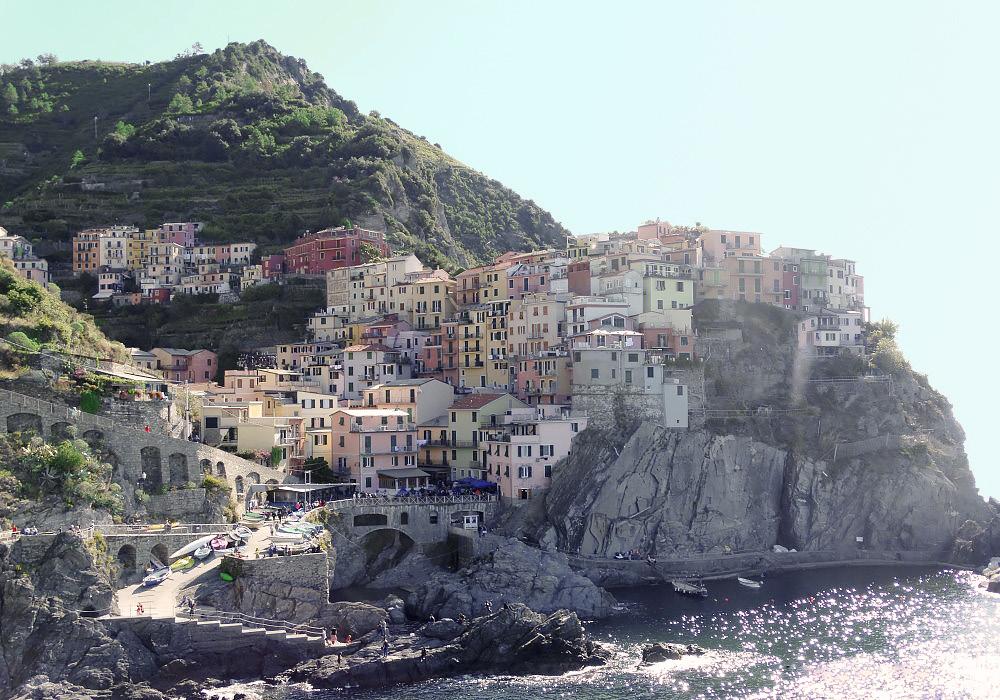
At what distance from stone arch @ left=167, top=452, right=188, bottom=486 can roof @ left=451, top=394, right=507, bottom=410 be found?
69.8ft

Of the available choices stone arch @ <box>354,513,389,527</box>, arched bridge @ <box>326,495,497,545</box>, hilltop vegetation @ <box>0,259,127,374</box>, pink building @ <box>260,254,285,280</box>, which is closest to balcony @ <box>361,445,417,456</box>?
arched bridge @ <box>326,495,497,545</box>

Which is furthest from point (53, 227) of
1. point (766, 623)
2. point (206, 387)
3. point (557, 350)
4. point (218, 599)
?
point (766, 623)

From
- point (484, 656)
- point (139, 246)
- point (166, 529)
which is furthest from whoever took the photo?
point (139, 246)

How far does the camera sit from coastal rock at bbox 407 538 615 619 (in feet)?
199

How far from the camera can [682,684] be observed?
166 ft

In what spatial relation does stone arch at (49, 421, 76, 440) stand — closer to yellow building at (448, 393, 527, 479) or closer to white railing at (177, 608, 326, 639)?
white railing at (177, 608, 326, 639)

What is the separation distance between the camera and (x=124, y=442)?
59938 mm

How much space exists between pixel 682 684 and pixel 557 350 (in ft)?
112

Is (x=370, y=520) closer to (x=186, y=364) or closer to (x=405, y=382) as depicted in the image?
(x=405, y=382)

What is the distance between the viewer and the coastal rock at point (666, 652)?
5415cm

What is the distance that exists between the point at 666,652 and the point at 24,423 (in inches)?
1289

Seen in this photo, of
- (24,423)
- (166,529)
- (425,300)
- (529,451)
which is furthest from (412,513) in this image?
(425,300)

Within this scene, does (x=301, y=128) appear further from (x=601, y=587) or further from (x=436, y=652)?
(x=436, y=652)

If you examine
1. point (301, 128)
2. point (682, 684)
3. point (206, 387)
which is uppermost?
point (301, 128)
